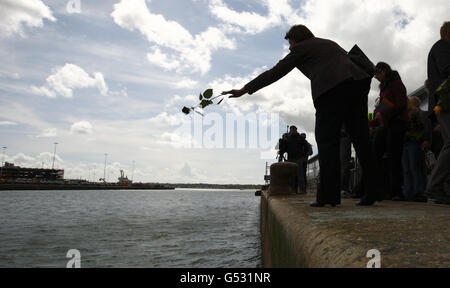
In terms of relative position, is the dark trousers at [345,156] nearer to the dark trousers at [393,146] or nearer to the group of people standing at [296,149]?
the dark trousers at [393,146]

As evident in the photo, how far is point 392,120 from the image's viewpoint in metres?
4.48

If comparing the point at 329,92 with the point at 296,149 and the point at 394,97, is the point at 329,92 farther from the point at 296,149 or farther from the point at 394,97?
the point at 296,149

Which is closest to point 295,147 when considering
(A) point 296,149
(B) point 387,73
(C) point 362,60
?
(A) point 296,149

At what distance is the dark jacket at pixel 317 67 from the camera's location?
302 cm

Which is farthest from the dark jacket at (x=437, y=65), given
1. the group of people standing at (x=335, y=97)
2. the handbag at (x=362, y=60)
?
the handbag at (x=362, y=60)

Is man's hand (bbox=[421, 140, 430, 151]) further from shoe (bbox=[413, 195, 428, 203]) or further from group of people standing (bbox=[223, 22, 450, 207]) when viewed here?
group of people standing (bbox=[223, 22, 450, 207])

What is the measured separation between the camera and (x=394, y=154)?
14.8 feet

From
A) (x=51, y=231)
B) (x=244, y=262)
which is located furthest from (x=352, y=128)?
(x=51, y=231)

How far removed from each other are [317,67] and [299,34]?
435mm

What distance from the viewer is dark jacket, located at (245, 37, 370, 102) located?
3.02 metres

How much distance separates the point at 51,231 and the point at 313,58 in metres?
11.3

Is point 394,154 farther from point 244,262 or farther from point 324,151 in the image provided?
point 244,262

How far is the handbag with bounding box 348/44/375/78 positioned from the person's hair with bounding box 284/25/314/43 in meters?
0.45
